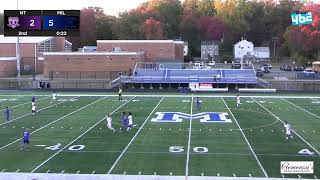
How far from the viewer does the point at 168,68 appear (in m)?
65.2

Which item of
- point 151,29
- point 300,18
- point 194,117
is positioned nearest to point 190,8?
point 151,29

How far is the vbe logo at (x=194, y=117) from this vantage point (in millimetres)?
29328

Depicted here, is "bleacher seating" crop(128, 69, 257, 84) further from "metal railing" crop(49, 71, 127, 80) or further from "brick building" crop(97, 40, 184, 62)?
"brick building" crop(97, 40, 184, 62)

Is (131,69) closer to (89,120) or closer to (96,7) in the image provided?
(89,120)

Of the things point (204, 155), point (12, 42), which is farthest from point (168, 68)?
point (204, 155)

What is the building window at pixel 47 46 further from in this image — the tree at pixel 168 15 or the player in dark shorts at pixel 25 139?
the player in dark shorts at pixel 25 139

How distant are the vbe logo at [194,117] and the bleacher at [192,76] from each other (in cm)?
2350

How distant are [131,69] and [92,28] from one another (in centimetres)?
3624

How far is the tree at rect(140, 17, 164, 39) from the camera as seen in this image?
92.0 m

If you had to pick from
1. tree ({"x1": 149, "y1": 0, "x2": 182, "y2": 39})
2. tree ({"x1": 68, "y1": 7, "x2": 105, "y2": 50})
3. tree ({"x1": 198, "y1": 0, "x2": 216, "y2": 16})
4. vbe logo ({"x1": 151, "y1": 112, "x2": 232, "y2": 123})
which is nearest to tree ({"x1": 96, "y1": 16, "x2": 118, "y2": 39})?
tree ({"x1": 68, "y1": 7, "x2": 105, "y2": 50})

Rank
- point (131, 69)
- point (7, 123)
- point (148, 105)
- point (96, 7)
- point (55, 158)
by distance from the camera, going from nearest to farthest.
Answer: point (55, 158)
point (7, 123)
point (148, 105)
point (131, 69)
point (96, 7)
